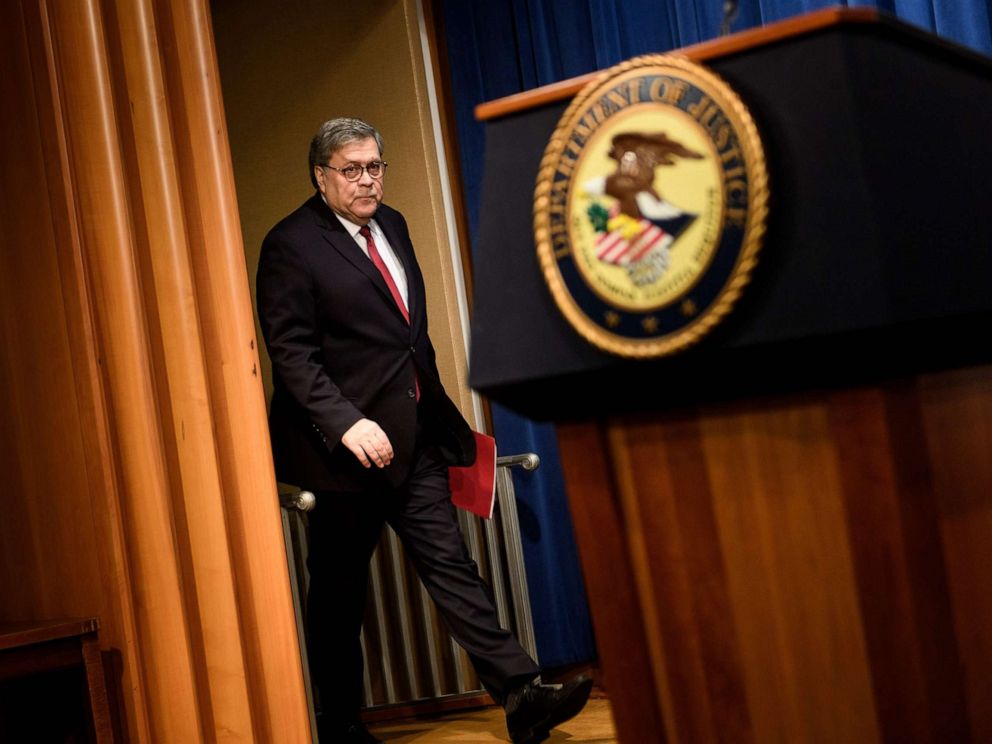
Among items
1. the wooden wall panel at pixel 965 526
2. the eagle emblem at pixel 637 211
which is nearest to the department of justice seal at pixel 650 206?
the eagle emblem at pixel 637 211

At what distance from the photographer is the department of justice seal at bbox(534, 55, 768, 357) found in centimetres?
84

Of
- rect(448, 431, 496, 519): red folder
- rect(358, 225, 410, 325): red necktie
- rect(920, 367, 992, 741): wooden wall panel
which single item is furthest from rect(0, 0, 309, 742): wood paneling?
rect(920, 367, 992, 741): wooden wall panel

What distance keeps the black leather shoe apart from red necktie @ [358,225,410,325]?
2.98 feet

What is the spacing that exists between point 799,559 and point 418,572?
6.13 ft

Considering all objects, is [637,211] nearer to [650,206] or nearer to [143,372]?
[650,206]

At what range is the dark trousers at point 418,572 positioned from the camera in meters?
2.54

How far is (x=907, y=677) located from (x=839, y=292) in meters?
0.29

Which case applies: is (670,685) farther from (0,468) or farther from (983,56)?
(0,468)

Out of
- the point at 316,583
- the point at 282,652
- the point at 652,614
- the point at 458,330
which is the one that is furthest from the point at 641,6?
the point at 652,614

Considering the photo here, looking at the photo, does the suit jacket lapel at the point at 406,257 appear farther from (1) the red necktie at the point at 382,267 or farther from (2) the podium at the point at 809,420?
(2) the podium at the point at 809,420

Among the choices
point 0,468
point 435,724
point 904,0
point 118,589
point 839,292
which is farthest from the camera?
point 435,724

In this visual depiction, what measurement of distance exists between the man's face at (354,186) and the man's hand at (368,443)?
1.73 feet

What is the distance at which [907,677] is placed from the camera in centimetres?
85

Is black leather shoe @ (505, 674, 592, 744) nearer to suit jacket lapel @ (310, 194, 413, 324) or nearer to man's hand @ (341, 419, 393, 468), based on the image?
man's hand @ (341, 419, 393, 468)
